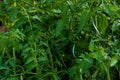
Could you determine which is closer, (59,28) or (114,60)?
A: (114,60)

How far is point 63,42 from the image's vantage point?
149 centimetres

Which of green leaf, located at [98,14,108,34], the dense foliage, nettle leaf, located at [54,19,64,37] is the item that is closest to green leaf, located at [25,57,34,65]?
the dense foliage

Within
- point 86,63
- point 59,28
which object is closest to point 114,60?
point 86,63

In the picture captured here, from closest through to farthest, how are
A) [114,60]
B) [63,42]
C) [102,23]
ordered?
[114,60], [102,23], [63,42]

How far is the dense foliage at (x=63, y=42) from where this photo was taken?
4.35 ft

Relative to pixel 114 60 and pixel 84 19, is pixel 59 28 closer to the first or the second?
pixel 84 19

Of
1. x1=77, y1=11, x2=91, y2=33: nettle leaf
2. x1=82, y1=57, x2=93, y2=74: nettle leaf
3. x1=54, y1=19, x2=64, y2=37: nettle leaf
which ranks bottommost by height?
x1=82, y1=57, x2=93, y2=74: nettle leaf

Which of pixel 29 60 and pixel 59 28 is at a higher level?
pixel 59 28

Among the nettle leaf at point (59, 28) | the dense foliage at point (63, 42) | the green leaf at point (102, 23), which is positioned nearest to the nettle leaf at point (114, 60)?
the dense foliage at point (63, 42)

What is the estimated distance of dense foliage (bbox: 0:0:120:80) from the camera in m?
1.33

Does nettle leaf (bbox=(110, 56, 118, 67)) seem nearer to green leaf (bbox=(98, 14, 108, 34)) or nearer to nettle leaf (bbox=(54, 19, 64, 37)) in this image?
green leaf (bbox=(98, 14, 108, 34))

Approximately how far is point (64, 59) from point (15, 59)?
0.20 meters

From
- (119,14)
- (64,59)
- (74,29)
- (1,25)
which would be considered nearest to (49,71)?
(64,59)

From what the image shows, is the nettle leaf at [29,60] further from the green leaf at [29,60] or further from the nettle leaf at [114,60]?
the nettle leaf at [114,60]
